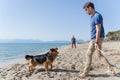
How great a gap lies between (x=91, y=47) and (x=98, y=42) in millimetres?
379

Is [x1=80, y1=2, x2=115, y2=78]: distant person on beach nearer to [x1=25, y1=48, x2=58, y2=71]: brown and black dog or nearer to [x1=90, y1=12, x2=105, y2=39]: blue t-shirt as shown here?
[x1=90, y1=12, x2=105, y2=39]: blue t-shirt

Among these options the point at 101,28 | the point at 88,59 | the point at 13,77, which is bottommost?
the point at 13,77

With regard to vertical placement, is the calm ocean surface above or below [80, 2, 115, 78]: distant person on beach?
below

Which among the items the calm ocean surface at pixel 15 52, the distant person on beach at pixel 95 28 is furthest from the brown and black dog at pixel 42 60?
the calm ocean surface at pixel 15 52

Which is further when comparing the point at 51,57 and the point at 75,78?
the point at 51,57

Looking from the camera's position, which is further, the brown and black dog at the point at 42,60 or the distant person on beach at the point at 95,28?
the brown and black dog at the point at 42,60

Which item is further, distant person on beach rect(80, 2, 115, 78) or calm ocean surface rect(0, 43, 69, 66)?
calm ocean surface rect(0, 43, 69, 66)

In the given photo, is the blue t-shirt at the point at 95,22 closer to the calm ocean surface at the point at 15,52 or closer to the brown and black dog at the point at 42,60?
the brown and black dog at the point at 42,60

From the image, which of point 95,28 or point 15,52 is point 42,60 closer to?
point 95,28

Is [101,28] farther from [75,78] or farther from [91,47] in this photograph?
[75,78]

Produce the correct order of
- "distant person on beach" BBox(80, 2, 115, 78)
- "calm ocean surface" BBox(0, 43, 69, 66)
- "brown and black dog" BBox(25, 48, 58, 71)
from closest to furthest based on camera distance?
"distant person on beach" BBox(80, 2, 115, 78)
"brown and black dog" BBox(25, 48, 58, 71)
"calm ocean surface" BBox(0, 43, 69, 66)

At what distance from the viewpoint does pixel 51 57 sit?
10.5 m

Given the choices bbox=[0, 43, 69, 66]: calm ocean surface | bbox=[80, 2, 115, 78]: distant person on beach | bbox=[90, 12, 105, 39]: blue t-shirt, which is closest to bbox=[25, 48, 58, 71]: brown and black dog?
bbox=[80, 2, 115, 78]: distant person on beach

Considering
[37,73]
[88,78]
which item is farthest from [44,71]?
[88,78]
